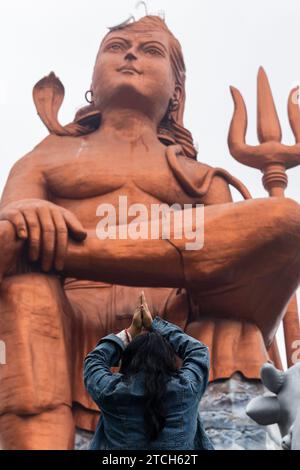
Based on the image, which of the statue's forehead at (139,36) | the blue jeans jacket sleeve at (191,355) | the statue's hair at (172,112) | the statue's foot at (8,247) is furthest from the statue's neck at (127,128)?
the blue jeans jacket sleeve at (191,355)

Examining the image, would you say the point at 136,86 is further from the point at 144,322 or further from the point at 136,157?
the point at 144,322

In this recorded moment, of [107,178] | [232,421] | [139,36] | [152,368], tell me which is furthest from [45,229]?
[152,368]

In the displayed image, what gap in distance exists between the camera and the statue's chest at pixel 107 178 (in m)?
7.56

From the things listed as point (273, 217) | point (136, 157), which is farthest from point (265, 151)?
point (273, 217)

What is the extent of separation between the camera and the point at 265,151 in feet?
25.5

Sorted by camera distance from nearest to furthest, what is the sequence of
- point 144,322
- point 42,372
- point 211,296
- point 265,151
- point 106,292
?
point 144,322 < point 42,372 < point 211,296 < point 106,292 < point 265,151

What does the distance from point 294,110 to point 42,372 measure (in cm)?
323

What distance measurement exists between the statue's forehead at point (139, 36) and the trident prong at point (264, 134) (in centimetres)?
71

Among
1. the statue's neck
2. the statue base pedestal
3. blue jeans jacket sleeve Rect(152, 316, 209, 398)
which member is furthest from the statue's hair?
blue jeans jacket sleeve Rect(152, 316, 209, 398)

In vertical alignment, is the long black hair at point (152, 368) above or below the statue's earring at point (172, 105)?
below

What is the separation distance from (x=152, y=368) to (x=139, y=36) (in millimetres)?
5251

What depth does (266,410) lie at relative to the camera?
425cm

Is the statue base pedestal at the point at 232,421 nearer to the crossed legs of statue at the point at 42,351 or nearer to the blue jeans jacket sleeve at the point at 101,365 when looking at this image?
the crossed legs of statue at the point at 42,351

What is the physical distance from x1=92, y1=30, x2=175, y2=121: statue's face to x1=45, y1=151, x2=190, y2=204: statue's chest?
63 centimetres
